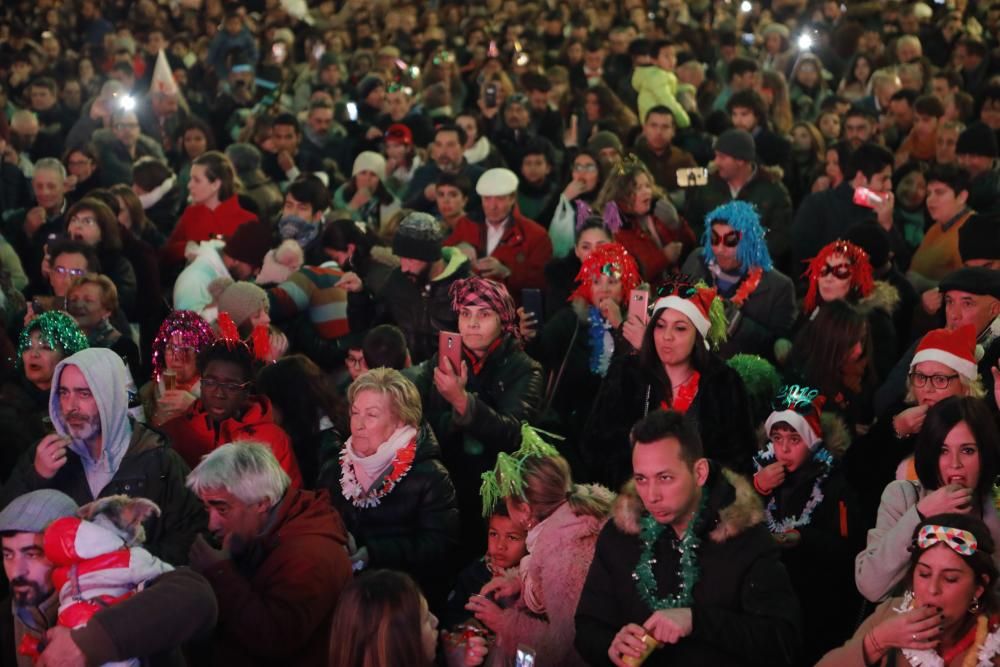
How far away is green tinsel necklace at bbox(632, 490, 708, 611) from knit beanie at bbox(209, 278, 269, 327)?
293 cm

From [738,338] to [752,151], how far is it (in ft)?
7.87

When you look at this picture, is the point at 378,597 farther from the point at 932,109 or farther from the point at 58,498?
the point at 932,109

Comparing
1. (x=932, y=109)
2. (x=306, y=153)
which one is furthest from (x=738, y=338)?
(x=306, y=153)

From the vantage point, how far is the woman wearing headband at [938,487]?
4.34 metres

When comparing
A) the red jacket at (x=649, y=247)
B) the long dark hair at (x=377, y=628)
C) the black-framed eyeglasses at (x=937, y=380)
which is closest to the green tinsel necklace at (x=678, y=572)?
the long dark hair at (x=377, y=628)

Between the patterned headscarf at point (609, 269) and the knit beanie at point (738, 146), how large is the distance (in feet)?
7.20

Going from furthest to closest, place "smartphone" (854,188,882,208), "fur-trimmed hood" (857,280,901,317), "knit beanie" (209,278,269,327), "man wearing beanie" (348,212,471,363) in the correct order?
1. "smartphone" (854,188,882,208)
2. "man wearing beanie" (348,212,471,363)
3. "fur-trimmed hood" (857,280,901,317)
4. "knit beanie" (209,278,269,327)

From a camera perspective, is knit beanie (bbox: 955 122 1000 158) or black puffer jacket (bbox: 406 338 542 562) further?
knit beanie (bbox: 955 122 1000 158)

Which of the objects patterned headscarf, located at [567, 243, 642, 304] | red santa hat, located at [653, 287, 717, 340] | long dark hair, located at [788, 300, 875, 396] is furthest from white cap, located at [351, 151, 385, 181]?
red santa hat, located at [653, 287, 717, 340]

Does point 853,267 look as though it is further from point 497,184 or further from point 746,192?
point 497,184

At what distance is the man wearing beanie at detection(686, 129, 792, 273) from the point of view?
8625mm


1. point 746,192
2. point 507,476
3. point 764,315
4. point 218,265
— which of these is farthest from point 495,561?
point 746,192

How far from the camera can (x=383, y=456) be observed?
513cm

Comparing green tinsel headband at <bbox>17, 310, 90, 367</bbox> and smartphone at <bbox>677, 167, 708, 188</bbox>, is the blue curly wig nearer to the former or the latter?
smartphone at <bbox>677, 167, 708, 188</bbox>
